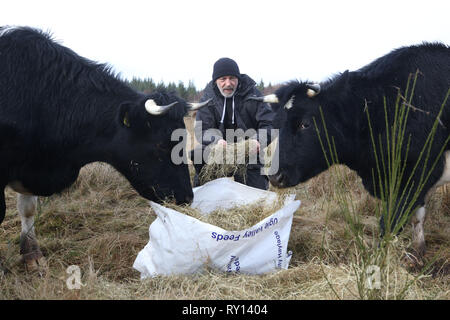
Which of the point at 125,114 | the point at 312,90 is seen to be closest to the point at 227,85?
the point at 312,90

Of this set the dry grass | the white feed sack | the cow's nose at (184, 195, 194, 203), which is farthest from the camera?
the cow's nose at (184, 195, 194, 203)

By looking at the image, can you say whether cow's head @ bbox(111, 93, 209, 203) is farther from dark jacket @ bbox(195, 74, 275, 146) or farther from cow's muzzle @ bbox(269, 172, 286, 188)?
dark jacket @ bbox(195, 74, 275, 146)

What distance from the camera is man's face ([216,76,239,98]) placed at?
538 cm

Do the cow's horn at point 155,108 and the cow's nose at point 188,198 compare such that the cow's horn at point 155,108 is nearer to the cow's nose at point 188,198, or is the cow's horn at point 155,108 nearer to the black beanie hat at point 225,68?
the cow's nose at point 188,198

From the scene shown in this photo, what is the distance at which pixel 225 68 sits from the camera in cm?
532

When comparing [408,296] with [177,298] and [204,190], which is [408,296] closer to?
[177,298]

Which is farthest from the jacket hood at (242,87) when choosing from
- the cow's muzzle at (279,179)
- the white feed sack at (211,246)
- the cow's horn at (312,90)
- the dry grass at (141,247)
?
the white feed sack at (211,246)

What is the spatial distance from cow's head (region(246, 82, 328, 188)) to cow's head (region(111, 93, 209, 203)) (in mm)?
952

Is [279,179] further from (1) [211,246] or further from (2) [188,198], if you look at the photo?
(1) [211,246]

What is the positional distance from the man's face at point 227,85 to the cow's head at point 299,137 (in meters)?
1.48

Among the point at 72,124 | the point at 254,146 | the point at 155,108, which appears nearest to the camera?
the point at 155,108

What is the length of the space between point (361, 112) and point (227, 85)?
196 centimetres

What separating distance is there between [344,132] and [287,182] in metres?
0.76

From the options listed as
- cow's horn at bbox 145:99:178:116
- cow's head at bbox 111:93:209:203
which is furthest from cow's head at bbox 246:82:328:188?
cow's horn at bbox 145:99:178:116
